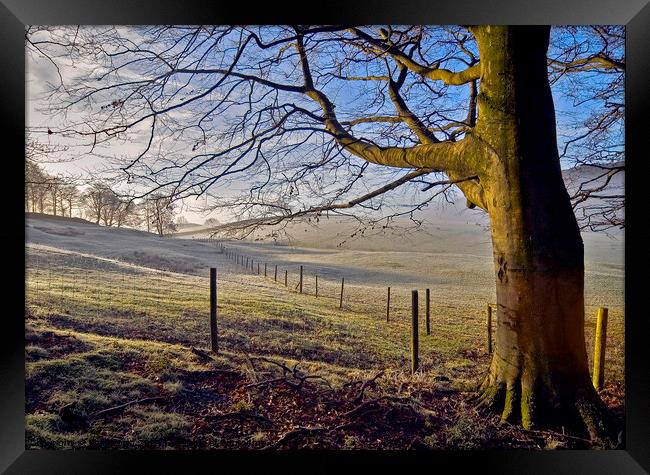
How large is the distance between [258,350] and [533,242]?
2.14 metres

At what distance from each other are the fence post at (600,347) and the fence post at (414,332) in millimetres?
1313

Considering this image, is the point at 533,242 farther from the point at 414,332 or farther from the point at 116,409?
the point at 116,409

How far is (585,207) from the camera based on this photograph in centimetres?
269

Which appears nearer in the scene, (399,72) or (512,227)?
(512,227)

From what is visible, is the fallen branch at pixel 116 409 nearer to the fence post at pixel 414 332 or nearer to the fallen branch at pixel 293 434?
the fallen branch at pixel 293 434

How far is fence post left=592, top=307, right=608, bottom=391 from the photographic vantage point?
262cm

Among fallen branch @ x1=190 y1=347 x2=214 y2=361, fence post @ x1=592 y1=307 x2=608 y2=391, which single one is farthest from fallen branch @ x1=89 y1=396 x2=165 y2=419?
fence post @ x1=592 y1=307 x2=608 y2=391

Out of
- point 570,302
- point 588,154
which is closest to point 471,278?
point 570,302

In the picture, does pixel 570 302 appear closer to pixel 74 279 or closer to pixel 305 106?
pixel 305 106

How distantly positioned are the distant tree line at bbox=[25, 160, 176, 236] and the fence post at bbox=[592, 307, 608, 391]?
3.36 metres

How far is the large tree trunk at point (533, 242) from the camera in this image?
237cm

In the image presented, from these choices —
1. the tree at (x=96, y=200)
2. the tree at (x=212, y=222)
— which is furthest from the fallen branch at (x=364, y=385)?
the tree at (x=96, y=200)

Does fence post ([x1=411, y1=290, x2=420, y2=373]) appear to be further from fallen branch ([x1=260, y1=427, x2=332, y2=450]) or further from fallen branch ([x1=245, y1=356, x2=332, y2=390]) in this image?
fallen branch ([x1=260, y1=427, x2=332, y2=450])
